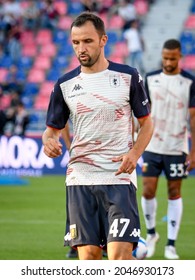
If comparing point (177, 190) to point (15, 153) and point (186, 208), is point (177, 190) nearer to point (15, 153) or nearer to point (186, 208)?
point (186, 208)

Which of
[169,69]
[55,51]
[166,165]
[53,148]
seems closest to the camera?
[53,148]

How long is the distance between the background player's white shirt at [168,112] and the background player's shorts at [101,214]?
4175mm

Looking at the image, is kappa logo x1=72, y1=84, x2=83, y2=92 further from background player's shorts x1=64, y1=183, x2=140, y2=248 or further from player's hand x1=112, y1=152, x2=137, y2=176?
background player's shorts x1=64, y1=183, x2=140, y2=248

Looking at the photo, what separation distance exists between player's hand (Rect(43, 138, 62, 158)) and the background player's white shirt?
4.51m

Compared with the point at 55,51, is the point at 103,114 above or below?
below

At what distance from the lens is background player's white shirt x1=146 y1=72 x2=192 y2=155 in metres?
11.5

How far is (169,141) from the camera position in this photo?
37.9 feet

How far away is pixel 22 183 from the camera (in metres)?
20.4

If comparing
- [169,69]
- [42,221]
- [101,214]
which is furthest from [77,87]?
[42,221]

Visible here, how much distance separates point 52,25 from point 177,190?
2222 centimetres

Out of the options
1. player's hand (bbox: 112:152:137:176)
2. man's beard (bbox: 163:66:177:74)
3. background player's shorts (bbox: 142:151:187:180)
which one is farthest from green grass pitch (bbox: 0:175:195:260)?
player's hand (bbox: 112:152:137:176)

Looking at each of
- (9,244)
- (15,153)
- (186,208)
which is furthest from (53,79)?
(9,244)

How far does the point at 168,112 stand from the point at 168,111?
14 millimetres

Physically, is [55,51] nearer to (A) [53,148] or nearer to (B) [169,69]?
(B) [169,69]
